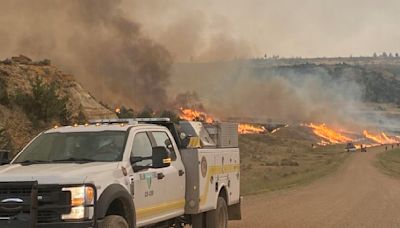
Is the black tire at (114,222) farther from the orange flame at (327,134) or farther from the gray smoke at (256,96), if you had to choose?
the orange flame at (327,134)

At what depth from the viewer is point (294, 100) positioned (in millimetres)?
115375

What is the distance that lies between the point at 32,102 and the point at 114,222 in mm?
25045

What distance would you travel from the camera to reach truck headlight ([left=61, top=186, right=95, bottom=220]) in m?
6.89

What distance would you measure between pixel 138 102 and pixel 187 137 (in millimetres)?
62560

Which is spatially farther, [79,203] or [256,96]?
[256,96]

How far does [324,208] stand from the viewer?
18.2m

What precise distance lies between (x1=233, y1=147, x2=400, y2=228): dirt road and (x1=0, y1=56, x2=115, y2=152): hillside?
32.4 ft

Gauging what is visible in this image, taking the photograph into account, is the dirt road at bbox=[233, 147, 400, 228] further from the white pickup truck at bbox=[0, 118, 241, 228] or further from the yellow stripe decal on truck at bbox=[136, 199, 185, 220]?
the yellow stripe decal on truck at bbox=[136, 199, 185, 220]

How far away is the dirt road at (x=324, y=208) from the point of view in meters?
14.8

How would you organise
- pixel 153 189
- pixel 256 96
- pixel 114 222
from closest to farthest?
pixel 114 222 < pixel 153 189 < pixel 256 96

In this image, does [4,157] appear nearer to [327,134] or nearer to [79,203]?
[79,203]

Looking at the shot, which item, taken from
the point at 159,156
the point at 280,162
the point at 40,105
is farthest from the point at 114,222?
the point at 280,162

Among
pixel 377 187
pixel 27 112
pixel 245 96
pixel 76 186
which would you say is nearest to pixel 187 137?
pixel 76 186

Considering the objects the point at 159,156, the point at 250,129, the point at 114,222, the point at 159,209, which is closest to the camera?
the point at 114,222
